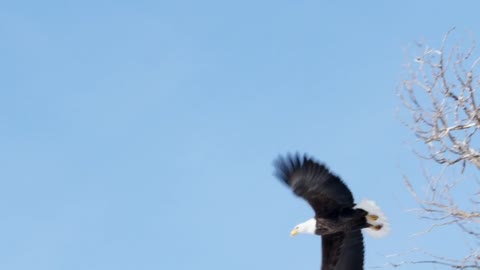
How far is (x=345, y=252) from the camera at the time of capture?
36.0 feet

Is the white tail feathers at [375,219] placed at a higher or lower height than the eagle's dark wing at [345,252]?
higher

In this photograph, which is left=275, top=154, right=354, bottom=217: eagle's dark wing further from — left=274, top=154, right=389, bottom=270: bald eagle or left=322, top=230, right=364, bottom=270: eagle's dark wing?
left=322, top=230, right=364, bottom=270: eagle's dark wing

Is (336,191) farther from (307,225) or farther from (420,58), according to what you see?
(420,58)

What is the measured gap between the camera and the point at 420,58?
25.5 ft

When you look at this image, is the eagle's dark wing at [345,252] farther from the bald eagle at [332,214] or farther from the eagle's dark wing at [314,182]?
the eagle's dark wing at [314,182]

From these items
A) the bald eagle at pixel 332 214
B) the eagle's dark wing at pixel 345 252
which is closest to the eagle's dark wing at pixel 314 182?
the bald eagle at pixel 332 214

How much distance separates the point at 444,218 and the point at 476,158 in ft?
1.84

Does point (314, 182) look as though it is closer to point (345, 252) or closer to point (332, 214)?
point (332, 214)

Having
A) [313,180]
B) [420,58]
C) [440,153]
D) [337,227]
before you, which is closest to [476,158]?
[440,153]

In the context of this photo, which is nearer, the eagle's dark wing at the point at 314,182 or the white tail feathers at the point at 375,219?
the eagle's dark wing at the point at 314,182

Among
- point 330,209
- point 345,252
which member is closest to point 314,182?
point 330,209

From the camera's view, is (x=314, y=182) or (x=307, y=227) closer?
(x=314, y=182)

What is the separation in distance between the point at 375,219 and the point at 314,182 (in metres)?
1.28

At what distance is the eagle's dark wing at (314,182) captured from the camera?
952cm
